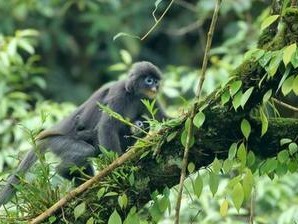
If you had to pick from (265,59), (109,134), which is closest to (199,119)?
(265,59)

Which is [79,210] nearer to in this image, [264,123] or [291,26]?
[264,123]

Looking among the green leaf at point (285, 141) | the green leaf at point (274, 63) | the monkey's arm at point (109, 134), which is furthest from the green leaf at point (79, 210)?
the monkey's arm at point (109, 134)

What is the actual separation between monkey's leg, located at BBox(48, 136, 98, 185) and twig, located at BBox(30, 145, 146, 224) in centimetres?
122

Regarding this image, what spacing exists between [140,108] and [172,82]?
137 cm

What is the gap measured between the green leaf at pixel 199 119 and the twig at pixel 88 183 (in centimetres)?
31

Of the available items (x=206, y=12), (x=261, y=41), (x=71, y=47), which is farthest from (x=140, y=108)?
(x=71, y=47)

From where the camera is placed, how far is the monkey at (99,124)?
537 cm

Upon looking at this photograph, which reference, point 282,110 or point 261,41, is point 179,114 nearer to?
point 261,41

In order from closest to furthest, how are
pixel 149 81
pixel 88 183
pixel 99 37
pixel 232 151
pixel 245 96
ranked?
1. pixel 245 96
2. pixel 232 151
3. pixel 88 183
4. pixel 149 81
5. pixel 99 37

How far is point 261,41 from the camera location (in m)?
4.06

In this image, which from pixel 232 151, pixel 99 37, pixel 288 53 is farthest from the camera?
pixel 99 37

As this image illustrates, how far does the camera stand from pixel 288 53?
3.42 metres

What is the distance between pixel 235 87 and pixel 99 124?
1919 mm

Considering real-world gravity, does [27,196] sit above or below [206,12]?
above
